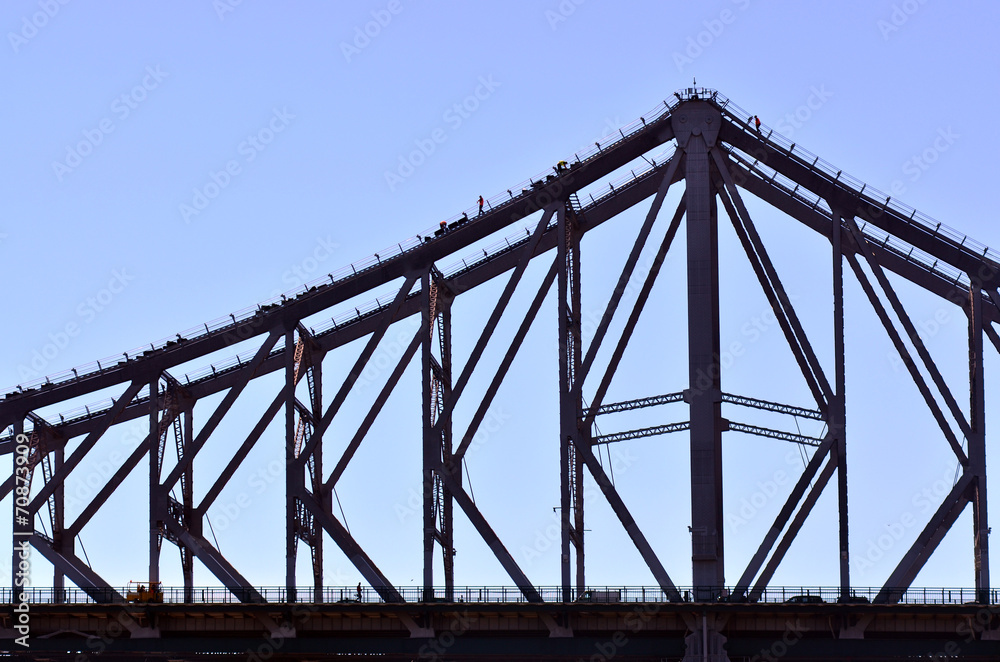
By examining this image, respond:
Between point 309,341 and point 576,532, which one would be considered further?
point 309,341

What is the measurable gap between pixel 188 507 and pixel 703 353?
32794 mm

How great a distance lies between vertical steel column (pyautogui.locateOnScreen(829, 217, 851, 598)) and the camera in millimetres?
118938

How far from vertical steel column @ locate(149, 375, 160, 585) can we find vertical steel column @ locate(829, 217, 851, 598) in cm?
3975

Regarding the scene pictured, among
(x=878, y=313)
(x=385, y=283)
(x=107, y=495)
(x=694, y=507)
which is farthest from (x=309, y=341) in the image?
(x=878, y=313)

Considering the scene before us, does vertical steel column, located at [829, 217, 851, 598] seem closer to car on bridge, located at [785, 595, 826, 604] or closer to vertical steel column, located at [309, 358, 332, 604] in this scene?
car on bridge, located at [785, 595, 826, 604]

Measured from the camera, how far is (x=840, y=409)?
4744 inches

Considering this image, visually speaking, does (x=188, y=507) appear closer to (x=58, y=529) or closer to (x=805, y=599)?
(x=58, y=529)

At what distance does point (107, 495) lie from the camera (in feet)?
417

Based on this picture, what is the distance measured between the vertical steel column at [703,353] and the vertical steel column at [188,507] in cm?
3035

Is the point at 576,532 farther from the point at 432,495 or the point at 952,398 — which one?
the point at 952,398

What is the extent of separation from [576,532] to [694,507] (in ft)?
22.8

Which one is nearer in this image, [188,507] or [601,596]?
[601,596]

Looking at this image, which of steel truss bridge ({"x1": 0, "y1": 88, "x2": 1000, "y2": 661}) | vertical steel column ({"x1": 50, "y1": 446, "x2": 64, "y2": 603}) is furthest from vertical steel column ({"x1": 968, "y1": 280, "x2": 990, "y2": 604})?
vertical steel column ({"x1": 50, "y1": 446, "x2": 64, "y2": 603})

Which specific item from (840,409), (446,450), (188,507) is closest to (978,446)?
(840,409)
